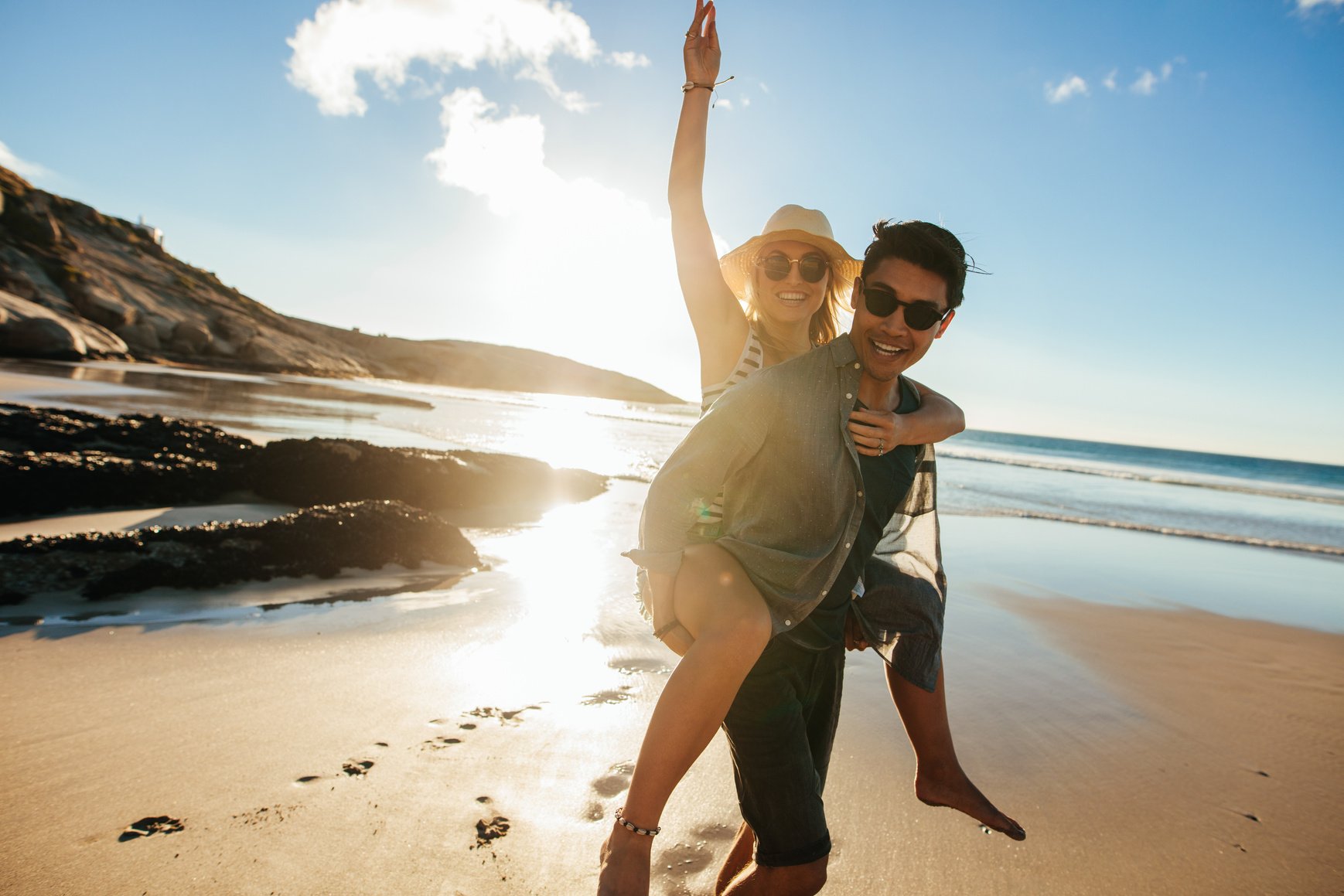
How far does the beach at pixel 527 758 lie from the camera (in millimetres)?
2084

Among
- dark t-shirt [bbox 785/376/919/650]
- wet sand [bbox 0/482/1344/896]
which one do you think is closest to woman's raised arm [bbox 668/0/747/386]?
dark t-shirt [bbox 785/376/919/650]

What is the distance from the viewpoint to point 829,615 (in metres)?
2.00

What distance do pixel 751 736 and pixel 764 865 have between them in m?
0.33

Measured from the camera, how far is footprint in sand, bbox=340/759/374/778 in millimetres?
2449

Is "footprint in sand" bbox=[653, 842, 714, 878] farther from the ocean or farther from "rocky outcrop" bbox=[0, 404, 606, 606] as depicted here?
the ocean

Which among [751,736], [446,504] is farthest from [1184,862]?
[446,504]

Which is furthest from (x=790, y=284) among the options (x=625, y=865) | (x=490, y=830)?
(x=490, y=830)

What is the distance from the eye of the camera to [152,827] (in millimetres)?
2064

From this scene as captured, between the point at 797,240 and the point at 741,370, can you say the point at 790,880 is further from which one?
the point at 797,240

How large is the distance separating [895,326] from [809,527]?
648 millimetres

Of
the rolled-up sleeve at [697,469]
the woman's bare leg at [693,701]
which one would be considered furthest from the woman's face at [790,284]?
the woman's bare leg at [693,701]

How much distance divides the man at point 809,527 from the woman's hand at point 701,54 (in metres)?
0.87

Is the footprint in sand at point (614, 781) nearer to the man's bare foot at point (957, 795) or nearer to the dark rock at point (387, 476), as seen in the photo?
the man's bare foot at point (957, 795)

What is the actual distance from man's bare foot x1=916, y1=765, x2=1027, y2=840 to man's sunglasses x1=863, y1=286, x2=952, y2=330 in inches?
53.3
